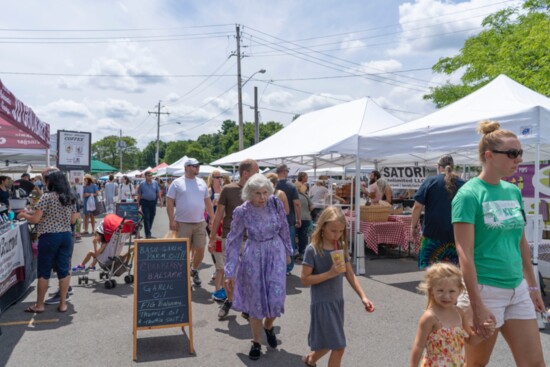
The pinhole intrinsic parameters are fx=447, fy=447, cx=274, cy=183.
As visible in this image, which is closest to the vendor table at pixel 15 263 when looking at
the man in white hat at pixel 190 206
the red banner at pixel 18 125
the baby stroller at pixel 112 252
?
the baby stroller at pixel 112 252

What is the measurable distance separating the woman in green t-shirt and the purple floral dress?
1933 mm

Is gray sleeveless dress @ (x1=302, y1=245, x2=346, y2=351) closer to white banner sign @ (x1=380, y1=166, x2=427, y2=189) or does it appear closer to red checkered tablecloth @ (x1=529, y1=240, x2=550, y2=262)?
red checkered tablecloth @ (x1=529, y1=240, x2=550, y2=262)

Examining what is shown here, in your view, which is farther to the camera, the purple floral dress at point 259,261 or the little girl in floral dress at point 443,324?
the purple floral dress at point 259,261

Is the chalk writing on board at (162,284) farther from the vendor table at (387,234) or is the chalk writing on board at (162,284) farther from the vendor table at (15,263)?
the vendor table at (387,234)

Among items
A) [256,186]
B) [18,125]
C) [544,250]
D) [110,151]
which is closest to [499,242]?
[256,186]

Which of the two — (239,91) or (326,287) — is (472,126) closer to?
(326,287)

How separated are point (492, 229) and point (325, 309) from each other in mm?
1317

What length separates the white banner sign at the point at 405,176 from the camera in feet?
34.1

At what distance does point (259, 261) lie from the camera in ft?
13.4

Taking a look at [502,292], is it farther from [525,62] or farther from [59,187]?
[525,62]

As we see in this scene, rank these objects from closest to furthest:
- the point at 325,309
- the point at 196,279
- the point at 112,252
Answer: the point at 325,309, the point at 112,252, the point at 196,279

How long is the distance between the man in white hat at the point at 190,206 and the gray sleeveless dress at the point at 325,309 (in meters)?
3.34

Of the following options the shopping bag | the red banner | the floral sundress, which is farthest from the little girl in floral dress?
the shopping bag

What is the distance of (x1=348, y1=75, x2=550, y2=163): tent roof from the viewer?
5539 millimetres
